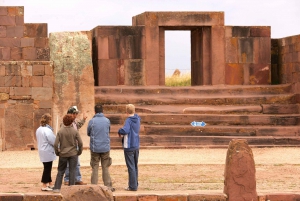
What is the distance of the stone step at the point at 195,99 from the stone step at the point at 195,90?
8.7 inches

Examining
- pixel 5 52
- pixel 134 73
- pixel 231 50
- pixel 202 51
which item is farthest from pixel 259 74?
pixel 5 52

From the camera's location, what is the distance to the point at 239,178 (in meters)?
11.5

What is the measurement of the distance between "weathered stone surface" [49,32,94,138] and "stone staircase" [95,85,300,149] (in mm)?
911

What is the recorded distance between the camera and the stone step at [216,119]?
20.1 metres

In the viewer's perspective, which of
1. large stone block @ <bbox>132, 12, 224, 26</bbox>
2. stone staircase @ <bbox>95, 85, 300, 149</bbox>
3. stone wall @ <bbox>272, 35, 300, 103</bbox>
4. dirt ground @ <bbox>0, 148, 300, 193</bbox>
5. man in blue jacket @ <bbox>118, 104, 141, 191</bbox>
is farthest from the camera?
large stone block @ <bbox>132, 12, 224, 26</bbox>

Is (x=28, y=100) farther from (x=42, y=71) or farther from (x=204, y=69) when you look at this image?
(x=204, y=69)

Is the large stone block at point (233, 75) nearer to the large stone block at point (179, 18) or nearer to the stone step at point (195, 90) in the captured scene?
the stone step at point (195, 90)

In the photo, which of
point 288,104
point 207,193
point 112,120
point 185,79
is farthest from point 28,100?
point 185,79

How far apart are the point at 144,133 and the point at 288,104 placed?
430 centimetres

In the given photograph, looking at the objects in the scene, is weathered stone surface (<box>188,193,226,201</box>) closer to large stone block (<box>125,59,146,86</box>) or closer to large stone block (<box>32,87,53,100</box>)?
large stone block (<box>32,87,53,100</box>)

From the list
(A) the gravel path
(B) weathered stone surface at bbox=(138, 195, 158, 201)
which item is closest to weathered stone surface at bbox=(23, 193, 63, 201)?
(B) weathered stone surface at bbox=(138, 195, 158, 201)

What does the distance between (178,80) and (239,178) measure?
19937mm

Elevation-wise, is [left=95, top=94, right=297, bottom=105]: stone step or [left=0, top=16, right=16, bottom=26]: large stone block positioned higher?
[left=0, top=16, right=16, bottom=26]: large stone block

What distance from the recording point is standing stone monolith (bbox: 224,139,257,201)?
450 inches
